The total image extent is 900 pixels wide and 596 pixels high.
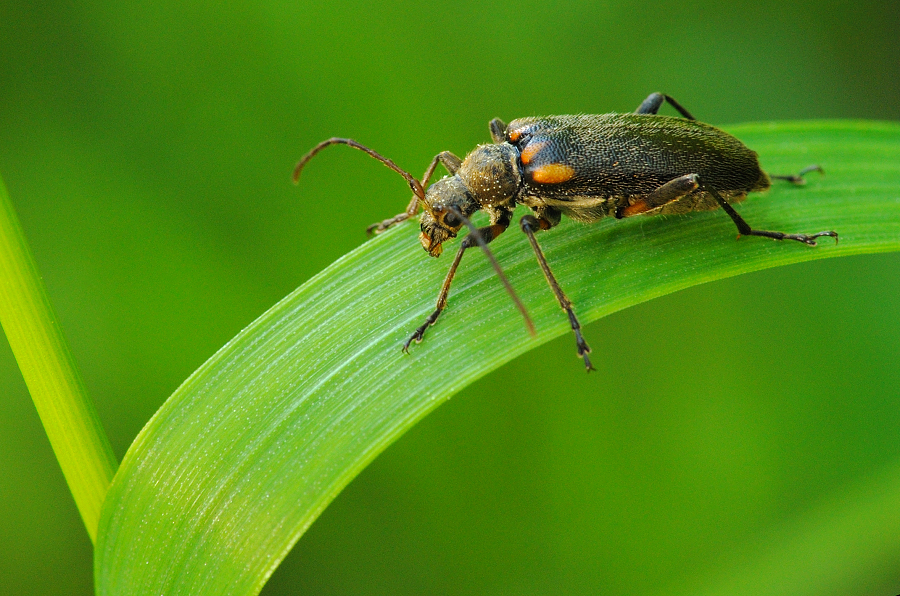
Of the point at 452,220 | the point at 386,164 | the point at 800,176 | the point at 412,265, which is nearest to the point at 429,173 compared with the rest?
the point at 386,164

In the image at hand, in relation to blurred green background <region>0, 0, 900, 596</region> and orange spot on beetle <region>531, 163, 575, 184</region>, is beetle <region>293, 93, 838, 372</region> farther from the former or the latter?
blurred green background <region>0, 0, 900, 596</region>

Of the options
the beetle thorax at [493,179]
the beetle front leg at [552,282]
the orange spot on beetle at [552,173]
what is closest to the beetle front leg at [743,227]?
the orange spot on beetle at [552,173]

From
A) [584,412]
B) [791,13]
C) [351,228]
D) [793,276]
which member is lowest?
[584,412]

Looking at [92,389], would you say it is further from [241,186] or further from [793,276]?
[793,276]

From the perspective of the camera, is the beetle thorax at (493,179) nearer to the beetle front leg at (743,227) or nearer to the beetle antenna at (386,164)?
the beetle antenna at (386,164)

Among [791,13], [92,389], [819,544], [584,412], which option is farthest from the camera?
[791,13]

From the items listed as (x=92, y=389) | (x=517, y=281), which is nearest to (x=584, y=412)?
(x=517, y=281)

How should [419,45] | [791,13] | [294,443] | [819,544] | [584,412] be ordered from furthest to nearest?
[791,13] < [419,45] < [584,412] < [819,544] < [294,443]
